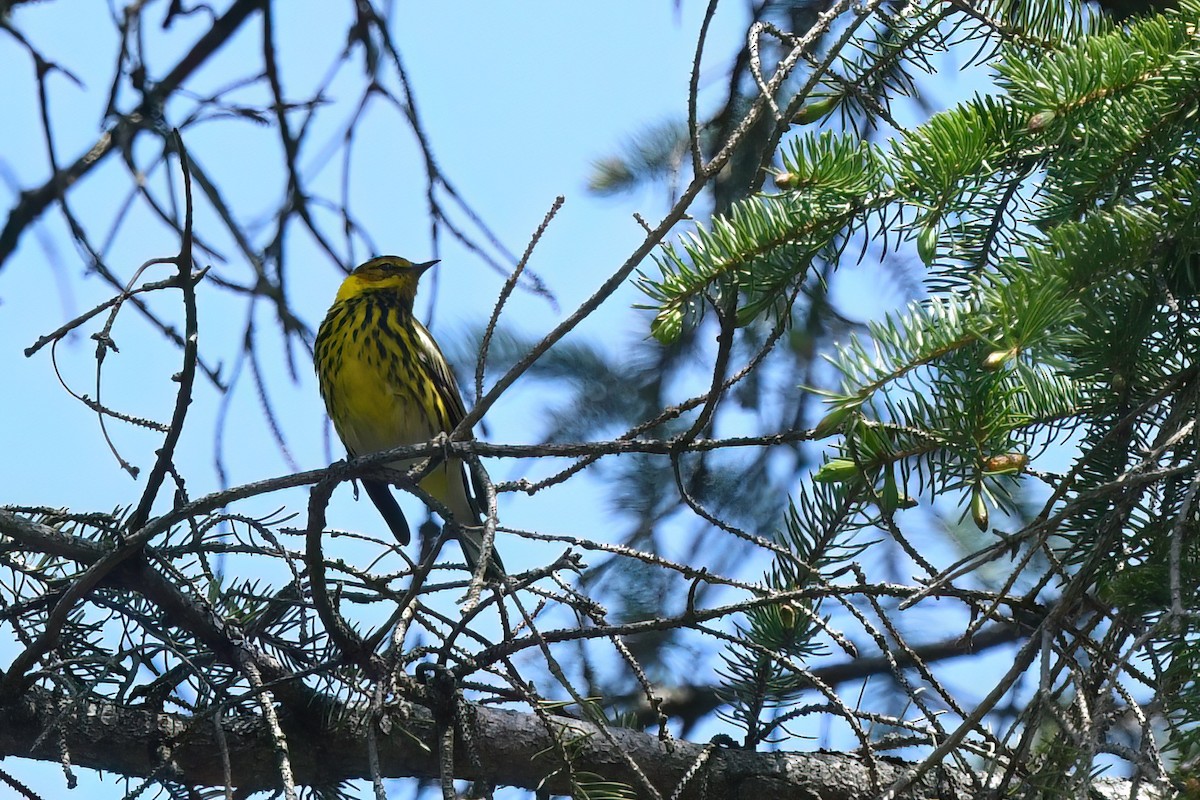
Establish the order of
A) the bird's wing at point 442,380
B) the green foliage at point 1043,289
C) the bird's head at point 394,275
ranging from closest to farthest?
the green foliage at point 1043,289 → the bird's wing at point 442,380 → the bird's head at point 394,275

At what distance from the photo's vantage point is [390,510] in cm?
414

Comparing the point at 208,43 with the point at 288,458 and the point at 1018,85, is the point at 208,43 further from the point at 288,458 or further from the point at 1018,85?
the point at 1018,85

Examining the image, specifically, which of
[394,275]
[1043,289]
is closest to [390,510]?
[394,275]

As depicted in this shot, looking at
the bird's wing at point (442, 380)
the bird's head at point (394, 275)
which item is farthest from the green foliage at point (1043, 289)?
the bird's head at point (394, 275)

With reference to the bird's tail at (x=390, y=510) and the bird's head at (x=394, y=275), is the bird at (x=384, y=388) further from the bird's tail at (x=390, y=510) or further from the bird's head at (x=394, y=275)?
the bird's head at (x=394, y=275)

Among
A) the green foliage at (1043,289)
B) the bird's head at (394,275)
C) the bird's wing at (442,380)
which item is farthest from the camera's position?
the bird's head at (394,275)

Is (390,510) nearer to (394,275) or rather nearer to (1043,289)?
(394,275)

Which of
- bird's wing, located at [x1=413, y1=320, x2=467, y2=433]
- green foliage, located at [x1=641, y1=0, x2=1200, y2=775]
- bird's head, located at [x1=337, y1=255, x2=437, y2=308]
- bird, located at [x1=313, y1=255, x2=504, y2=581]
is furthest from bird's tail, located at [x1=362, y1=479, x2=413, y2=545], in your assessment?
green foliage, located at [x1=641, y1=0, x2=1200, y2=775]

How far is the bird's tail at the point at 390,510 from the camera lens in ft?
13.4

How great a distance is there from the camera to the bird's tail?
13.4 feet

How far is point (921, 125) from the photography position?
135 centimetres

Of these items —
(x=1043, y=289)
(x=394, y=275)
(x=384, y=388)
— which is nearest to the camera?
(x=1043, y=289)

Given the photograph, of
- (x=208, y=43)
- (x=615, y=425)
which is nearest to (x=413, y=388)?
(x=615, y=425)

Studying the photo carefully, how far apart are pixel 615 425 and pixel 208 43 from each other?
4.68ft
